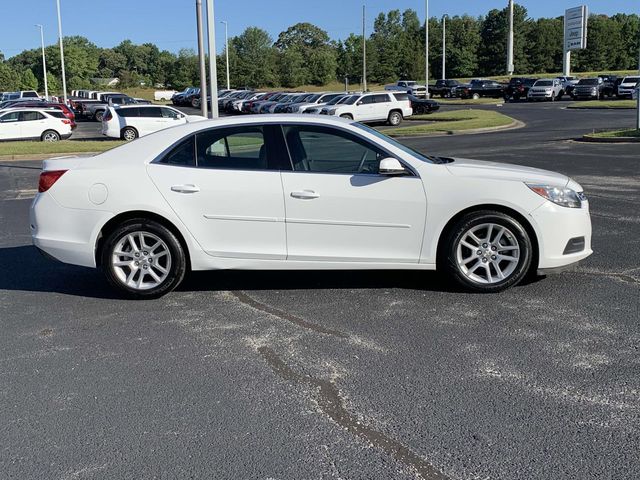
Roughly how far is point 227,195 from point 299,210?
63 centimetres

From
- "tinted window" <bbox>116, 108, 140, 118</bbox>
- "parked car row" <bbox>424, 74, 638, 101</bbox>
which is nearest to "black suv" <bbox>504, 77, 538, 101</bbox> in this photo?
"parked car row" <bbox>424, 74, 638, 101</bbox>

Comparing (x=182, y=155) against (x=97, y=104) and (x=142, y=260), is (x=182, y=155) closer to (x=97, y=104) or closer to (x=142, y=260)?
(x=142, y=260)

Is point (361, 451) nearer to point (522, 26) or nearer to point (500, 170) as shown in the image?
point (500, 170)

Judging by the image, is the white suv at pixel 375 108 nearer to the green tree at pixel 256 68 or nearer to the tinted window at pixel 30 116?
the tinted window at pixel 30 116

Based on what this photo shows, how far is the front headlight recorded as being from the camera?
588 cm

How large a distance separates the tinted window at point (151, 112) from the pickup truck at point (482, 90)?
3854cm

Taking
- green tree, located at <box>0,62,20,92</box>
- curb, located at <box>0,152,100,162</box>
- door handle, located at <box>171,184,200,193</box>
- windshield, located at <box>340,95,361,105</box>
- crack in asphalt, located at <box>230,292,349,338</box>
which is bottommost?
crack in asphalt, located at <box>230,292,349,338</box>

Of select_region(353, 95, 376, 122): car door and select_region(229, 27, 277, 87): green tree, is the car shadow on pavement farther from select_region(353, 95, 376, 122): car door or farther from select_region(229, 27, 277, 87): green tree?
select_region(229, 27, 277, 87): green tree

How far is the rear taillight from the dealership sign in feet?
202

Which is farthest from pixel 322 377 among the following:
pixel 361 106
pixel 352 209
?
pixel 361 106

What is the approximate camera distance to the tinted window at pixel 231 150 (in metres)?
6.01

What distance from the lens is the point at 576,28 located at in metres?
61.0

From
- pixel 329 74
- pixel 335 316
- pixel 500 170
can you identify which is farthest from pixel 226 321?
pixel 329 74

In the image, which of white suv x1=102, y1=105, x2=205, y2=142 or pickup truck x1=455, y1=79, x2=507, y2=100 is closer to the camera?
white suv x1=102, y1=105, x2=205, y2=142
